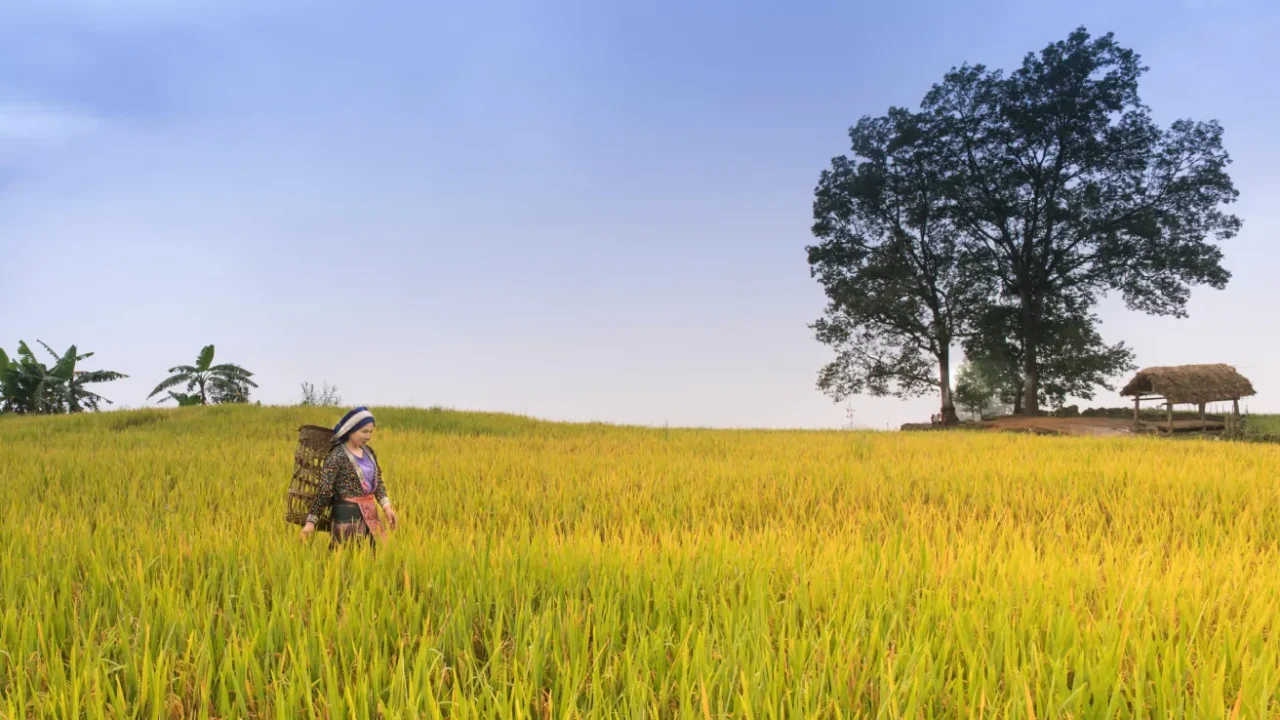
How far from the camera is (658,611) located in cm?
339

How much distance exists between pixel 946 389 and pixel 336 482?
29.5 metres

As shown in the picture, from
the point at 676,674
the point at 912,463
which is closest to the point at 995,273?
the point at 912,463

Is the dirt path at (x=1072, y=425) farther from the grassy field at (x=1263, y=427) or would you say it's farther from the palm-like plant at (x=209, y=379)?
the palm-like plant at (x=209, y=379)

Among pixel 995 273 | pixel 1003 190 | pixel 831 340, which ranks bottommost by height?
pixel 831 340

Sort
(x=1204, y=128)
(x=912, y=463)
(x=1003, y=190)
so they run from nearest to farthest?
(x=912, y=463)
(x=1204, y=128)
(x=1003, y=190)

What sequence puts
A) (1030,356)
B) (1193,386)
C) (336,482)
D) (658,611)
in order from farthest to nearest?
1. (1030,356)
2. (1193,386)
3. (336,482)
4. (658,611)

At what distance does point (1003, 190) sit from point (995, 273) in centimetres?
339

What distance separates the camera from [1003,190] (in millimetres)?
30500

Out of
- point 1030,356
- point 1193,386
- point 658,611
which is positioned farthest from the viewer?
point 1030,356

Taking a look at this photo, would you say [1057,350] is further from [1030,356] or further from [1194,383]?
[1194,383]

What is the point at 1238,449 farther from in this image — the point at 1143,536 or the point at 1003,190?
the point at 1003,190

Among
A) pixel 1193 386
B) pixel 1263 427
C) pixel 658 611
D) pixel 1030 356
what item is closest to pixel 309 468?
pixel 658 611

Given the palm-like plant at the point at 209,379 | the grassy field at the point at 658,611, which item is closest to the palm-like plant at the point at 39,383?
the palm-like plant at the point at 209,379

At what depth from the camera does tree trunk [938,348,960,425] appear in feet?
98.6
